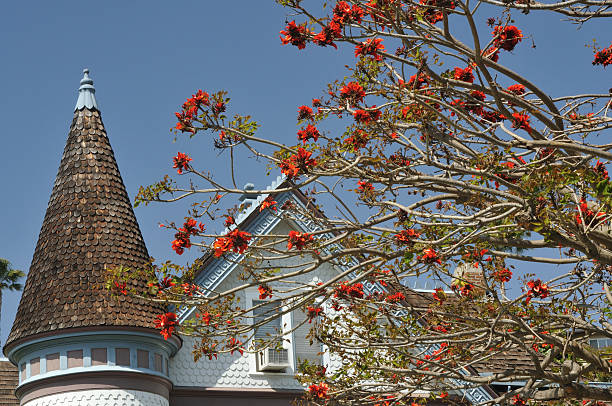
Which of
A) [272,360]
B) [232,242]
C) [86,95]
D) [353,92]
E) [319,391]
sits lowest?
[319,391]

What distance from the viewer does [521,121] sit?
453 inches

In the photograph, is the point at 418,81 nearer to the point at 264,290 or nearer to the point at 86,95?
the point at 264,290

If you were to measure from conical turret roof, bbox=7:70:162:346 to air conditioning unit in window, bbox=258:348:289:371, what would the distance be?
7.66 feet

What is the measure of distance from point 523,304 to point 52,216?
9.97 meters

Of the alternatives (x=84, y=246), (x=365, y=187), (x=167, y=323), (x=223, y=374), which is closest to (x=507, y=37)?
(x=365, y=187)

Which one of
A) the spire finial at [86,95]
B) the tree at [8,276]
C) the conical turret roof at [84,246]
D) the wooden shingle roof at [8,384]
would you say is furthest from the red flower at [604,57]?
the tree at [8,276]

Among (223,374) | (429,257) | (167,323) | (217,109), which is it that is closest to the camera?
(429,257)

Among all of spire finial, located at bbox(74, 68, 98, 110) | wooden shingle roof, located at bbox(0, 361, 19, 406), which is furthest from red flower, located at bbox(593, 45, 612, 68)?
wooden shingle roof, located at bbox(0, 361, 19, 406)

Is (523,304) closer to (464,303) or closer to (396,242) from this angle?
(464,303)

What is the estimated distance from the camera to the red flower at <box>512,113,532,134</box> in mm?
11500

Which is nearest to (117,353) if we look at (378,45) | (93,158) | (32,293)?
(32,293)

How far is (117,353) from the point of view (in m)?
17.7

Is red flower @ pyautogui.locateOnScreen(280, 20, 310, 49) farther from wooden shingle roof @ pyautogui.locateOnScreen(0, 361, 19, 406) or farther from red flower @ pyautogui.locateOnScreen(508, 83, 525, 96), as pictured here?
wooden shingle roof @ pyautogui.locateOnScreen(0, 361, 19, 406)

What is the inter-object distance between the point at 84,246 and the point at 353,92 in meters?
8.21
